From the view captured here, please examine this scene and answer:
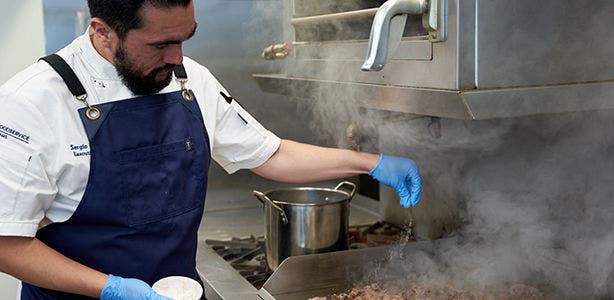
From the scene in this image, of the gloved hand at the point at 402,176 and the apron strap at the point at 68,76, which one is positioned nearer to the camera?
the apron strap at the point at 68,76

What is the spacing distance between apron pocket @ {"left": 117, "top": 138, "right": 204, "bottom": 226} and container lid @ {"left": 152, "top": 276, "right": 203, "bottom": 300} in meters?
0.24

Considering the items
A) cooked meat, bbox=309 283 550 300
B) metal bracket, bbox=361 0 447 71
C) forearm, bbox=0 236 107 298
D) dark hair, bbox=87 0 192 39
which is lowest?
cooked meat, bbox=309 283 550 300

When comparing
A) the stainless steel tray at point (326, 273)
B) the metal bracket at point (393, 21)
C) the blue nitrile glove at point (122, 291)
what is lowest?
the stainless steel tray at point (326, 273)

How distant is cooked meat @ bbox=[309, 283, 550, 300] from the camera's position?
1.83 m

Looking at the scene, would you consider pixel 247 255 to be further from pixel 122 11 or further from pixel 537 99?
pixel 537 99

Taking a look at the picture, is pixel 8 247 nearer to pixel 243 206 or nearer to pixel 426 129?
pixel 426 129

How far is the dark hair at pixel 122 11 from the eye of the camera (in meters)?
1.60

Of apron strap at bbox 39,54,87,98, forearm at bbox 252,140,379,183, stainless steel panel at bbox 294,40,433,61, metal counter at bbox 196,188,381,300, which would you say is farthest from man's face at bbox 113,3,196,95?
metal counter at bbox 196,188,381,300

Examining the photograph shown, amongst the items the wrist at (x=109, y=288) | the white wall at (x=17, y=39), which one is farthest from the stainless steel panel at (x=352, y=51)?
the white wall at (x=17, y=39)

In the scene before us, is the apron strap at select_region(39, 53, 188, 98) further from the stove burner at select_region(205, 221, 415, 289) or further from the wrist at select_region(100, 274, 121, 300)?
the stove burner at select_region(205, 221, 415, 289)

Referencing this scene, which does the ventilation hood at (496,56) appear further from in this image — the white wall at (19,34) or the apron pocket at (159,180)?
the white wall at (19,34)

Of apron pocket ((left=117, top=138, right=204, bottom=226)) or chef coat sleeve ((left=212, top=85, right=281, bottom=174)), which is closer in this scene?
apron pocket ((left=117, top=138, right=204, bottom=226))

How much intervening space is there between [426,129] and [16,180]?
1367 mm

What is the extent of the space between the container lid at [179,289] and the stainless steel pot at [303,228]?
21.9 inches
